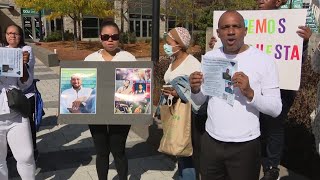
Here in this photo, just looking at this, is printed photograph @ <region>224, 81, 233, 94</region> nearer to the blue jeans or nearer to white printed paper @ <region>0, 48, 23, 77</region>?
the blue jeans

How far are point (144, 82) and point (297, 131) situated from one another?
2.14 metres

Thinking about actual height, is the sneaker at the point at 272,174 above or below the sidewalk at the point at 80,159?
above

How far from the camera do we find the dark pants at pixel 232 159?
93.3 inches

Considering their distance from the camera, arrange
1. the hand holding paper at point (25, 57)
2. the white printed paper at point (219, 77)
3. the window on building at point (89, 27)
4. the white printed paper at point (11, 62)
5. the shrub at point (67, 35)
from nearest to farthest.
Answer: the white printed paper at point (219, 77)
the white printed paper at point (11, 62)
the hand holding paper at point (25, 57)
the shrub at point (67, 35)
the window on building at point (89, 27)

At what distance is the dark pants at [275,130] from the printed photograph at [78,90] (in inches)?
66.5

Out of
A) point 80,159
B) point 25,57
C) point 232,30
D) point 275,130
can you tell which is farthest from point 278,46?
point 80,159

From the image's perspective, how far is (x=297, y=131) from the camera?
4160 mm

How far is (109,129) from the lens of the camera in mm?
3475

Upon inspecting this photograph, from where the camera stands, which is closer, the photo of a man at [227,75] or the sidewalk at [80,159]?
the photo of a man at [227,75]

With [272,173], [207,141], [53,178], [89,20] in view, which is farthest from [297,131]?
[89,20]

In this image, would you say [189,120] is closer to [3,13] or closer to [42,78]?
[42,78]

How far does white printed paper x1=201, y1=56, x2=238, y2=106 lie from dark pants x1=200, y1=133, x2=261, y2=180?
1.10 ft

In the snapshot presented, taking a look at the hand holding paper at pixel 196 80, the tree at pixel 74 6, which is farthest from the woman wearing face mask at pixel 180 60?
the tree at pixel 74 6

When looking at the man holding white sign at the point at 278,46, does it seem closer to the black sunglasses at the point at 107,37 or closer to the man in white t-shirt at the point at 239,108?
the man in white t-shirt at the point at 239,108
